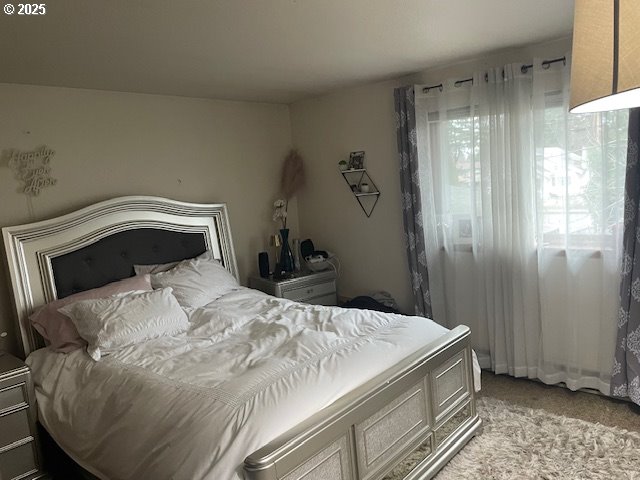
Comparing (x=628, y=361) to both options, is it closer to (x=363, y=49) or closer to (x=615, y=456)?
(x=615, y=456)

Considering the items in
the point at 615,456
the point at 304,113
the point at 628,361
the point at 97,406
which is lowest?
the point at 615,456

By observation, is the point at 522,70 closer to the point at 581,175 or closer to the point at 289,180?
the point at 581,175

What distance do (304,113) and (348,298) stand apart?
1827mm

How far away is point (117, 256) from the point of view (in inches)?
137

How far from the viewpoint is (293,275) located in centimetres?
438

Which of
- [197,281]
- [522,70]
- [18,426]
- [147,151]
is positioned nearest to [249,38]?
[147,151]

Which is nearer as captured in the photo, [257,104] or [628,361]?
[628,361]

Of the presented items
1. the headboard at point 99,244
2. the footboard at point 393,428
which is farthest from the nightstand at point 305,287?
the footboard at point 393,428

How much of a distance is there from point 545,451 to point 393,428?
0.94m

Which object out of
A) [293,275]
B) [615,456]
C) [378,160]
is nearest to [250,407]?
[615,456]

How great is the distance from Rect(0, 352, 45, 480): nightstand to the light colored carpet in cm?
216

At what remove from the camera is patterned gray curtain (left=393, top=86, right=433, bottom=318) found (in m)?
3.82

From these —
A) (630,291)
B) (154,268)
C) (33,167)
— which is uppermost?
(33,167)

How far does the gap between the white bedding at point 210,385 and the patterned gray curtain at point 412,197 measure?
113 cm
